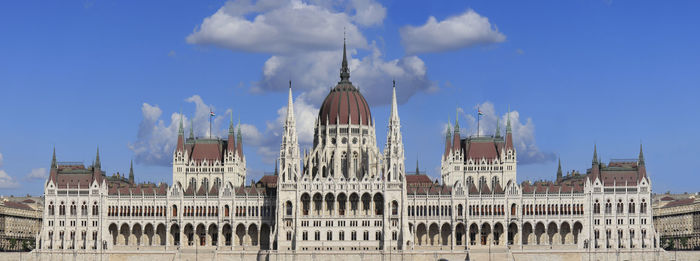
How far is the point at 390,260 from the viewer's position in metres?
200

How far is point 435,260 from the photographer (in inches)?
7854

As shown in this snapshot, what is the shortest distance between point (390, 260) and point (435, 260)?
739cm
